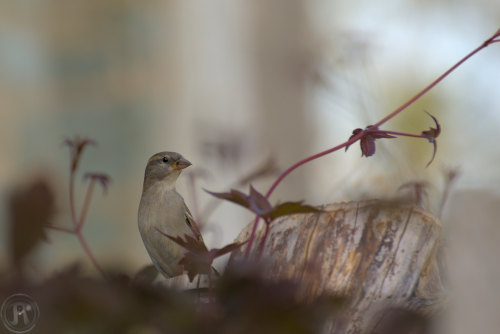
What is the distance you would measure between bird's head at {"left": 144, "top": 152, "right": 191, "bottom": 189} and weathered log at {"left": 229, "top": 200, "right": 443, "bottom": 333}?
38 cm

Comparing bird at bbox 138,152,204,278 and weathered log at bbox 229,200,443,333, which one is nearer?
weathered log at bbox 229,200,443,333

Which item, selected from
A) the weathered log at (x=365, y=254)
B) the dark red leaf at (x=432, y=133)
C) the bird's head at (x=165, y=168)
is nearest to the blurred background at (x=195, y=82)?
the bird's head at (x=165, y=168)

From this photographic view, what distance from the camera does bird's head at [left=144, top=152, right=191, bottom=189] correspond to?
1.01 m

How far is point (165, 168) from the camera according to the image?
1.02m

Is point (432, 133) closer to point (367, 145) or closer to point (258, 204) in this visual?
point (367, 145)

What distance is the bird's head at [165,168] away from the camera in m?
1.01

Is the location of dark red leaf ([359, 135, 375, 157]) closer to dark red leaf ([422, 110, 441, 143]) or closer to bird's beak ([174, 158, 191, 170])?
dark red leaf ([422, 110, 441, 143])

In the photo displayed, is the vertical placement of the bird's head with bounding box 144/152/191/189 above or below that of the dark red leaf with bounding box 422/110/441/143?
below

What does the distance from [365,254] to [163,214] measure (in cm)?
41

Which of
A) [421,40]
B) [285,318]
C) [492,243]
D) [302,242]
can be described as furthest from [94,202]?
[285,318]

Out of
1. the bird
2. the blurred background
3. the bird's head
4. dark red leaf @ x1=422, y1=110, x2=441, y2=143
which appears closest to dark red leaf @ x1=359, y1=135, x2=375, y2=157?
dark red leaf @ x1=422, y1=110, x2=441, y2=143

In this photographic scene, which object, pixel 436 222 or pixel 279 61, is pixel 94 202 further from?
pixel 436 222

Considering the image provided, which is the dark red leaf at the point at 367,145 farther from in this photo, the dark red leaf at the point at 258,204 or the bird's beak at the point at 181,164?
the bird's beak at the point at 181,164

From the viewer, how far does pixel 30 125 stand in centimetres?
242
